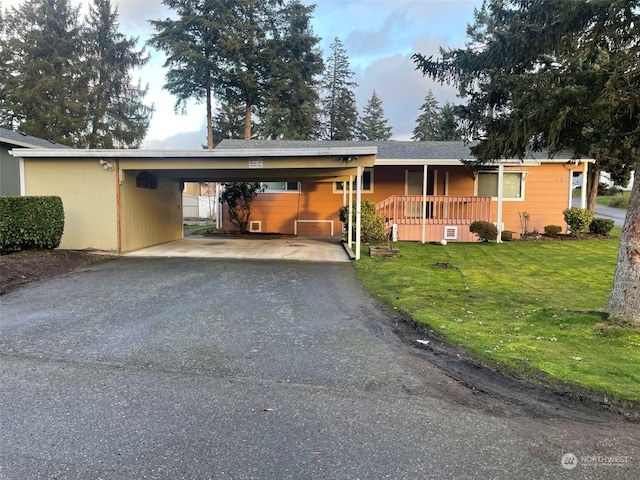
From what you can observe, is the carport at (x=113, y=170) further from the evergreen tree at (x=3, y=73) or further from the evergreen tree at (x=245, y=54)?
the evergreen tree at (x=3, y=73)

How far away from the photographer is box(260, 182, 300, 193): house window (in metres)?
16.7

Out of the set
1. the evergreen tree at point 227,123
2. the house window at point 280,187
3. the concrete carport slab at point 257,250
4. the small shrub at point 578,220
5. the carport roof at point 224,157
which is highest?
the evergreen tree at point 227,123

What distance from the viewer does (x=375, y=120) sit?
166 feet

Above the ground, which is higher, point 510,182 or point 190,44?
point 190,44

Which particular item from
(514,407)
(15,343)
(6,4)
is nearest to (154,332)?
(15,343)

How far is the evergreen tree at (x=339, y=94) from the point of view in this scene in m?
41.3

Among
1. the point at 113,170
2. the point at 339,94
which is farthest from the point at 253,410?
the point at 339,94

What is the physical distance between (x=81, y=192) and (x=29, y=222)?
69.3 inches

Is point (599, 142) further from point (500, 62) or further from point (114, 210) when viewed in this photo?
point (114, 210)

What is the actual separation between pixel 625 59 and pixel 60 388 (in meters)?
6.41

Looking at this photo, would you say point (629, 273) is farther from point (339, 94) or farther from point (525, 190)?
point (339, 94)

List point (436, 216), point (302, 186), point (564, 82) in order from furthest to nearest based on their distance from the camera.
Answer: point (302, 186) → point (436, 216) → point (564, 82)

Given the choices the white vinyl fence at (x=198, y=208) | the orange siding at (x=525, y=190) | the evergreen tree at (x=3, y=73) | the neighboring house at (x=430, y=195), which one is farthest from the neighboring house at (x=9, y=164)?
the evergreen tree at (x=3, y=73)

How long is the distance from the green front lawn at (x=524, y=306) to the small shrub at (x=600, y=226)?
11.5 ft
